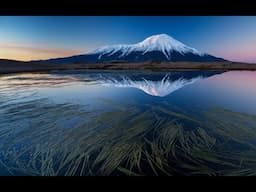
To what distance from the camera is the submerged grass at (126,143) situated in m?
2.21

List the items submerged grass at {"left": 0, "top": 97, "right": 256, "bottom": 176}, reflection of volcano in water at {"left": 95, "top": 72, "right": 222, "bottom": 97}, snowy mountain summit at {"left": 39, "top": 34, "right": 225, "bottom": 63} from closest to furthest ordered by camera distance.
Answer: submerged grass at {"left": 0, "top": 97, "right": 256, "bottom": 176}
reflection of volcano in water at {"left": 95, "top": 72, "right": 222, "bottom": 97}
snowy mountain summit at {"left": 39, "top": 34, "right": 225, "bottom": 63}

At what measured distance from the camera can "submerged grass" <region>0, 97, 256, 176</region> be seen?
7.26 ft

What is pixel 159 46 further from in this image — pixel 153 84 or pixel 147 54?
pixel 153 84

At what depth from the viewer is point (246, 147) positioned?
2695 mm

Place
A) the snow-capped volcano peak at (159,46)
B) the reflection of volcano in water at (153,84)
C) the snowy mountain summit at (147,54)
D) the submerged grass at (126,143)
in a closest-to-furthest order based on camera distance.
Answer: the submerged grass at (126,143)
the reflection of volcano in water at (153,84)
the snowy mountain summit at (147,54)
the snow-capped volcano peak at (159,46)

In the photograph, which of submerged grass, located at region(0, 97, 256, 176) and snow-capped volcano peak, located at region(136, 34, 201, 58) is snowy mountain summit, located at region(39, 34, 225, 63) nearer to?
snow-capped volcano peak, located at region(136, 34, 201, 58)

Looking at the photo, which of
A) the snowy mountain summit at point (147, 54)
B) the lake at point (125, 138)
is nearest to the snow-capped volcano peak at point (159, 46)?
the snowy mountain summit at point (147, 54)

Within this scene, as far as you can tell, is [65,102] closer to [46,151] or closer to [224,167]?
[46,151]

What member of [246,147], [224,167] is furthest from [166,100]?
[224,167]

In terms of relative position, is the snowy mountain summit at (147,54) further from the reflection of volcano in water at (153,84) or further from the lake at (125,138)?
the lake at (125,138)

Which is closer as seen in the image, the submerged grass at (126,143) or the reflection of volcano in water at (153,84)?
the submerged grass at (126,143)

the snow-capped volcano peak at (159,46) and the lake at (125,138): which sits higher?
the snow-capped volcano peak at (159,46)

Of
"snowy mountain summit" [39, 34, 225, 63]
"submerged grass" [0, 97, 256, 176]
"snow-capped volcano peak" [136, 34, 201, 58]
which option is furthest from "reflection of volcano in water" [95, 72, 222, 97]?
"snow-capped volcano peak" [136, 34, 201, 58]

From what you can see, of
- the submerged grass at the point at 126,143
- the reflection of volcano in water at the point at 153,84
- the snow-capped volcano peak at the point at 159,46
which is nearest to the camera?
the submerged grass at the point at 126,143
